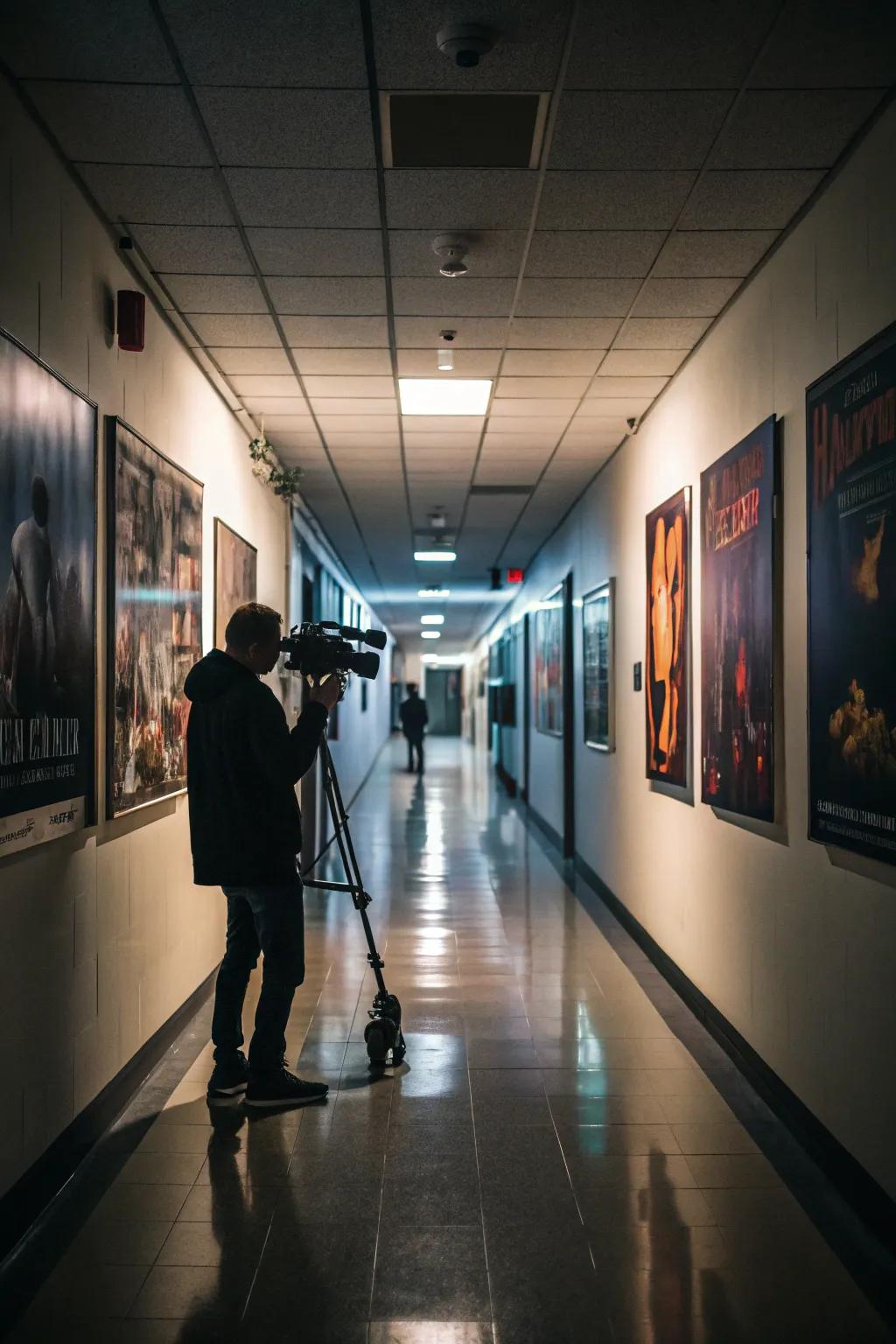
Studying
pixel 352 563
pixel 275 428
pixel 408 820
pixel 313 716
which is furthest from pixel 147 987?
Result: pixel 352 563

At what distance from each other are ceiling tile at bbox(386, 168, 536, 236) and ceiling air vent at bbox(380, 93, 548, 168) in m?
0.05

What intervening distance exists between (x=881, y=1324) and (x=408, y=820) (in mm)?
9496

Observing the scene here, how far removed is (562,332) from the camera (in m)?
4.53

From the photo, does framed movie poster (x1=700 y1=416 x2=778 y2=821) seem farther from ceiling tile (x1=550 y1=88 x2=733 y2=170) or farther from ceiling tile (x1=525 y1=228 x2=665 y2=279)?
ceiling tile (x1=550 y1=88 x2=733 y2=170)

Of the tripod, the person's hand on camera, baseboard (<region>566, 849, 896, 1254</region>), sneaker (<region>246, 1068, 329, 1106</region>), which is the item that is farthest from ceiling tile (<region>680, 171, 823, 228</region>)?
sneaker (<region>246, 1068, 329, 1106</region>)

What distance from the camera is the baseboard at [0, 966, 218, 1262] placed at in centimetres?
248

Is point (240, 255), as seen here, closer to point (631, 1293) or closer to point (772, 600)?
point (772, 600)

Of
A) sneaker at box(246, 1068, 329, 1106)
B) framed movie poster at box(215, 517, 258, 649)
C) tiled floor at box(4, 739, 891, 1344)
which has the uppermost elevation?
framed movie poster at box(215, 517, 258, 649)

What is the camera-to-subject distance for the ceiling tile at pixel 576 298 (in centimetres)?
399

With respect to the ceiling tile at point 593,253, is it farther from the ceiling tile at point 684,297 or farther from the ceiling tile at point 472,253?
the ceiling tile at point 684,297

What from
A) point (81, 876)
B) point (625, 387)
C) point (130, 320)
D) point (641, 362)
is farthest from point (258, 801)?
point (625, 387)

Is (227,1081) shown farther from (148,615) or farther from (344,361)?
(344,361)

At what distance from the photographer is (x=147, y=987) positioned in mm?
3748

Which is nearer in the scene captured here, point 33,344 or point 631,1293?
point 631,1293
